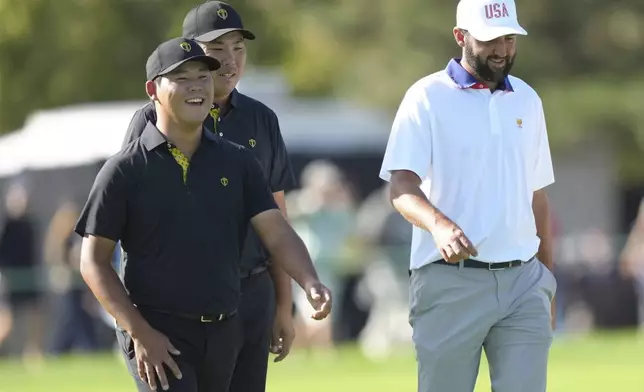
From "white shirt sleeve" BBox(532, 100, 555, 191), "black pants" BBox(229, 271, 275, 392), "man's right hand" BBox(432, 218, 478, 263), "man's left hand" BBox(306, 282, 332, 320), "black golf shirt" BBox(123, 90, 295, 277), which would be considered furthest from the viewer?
"white shirt sleeve" BBox(532, 100, 555, 191)

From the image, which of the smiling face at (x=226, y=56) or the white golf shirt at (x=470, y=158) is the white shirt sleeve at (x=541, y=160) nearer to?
the white golf shirt at (x=470, y=158)

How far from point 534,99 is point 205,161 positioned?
195 cm

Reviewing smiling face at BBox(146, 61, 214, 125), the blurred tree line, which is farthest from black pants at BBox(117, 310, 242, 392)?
the blurred tree line

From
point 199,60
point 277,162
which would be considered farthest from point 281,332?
point 199,60

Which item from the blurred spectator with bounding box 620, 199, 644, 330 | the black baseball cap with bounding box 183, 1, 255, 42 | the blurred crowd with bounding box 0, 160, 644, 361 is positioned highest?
the black baseball cap with bounding box 183, 1, 255, 42

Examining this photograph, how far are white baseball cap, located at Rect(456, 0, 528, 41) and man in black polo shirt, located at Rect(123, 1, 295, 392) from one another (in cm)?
107

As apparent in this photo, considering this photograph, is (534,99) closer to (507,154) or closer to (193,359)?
(507,154)

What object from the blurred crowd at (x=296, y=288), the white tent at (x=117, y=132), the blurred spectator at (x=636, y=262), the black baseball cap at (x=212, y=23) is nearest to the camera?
the black baseball cap at (x=212, y=23)

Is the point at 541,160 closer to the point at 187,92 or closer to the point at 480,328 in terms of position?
the point at 480,328

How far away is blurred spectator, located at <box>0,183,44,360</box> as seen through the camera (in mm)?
19906

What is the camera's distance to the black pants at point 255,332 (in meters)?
7.82

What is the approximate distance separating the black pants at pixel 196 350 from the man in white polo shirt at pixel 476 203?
1169 mm

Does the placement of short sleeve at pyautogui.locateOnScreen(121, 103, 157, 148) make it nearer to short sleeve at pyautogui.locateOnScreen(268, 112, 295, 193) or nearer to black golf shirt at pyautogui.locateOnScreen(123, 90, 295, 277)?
black golf shirt at pyautogui.locateOnScreen(123, 90, 295, 277)

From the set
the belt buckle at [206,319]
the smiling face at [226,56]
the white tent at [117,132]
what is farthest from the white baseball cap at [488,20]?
the white tent at [117,132]
